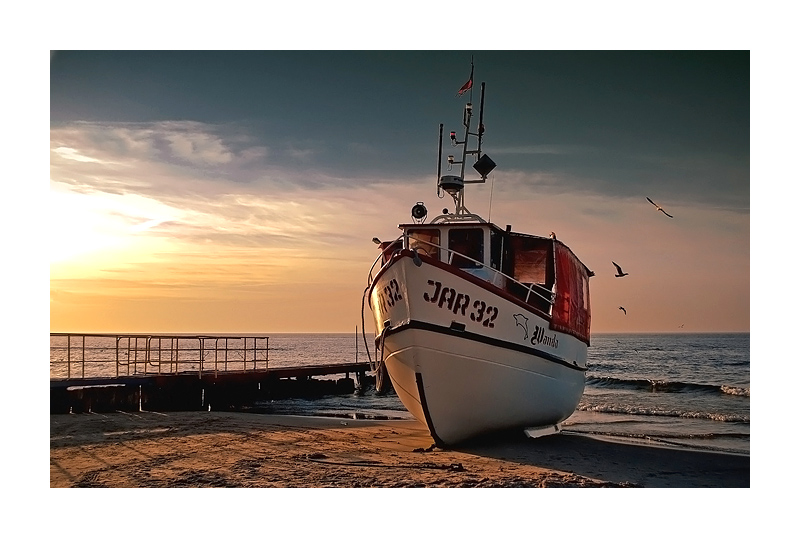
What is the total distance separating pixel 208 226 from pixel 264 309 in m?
1.75

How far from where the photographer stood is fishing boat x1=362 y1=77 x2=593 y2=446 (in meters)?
9.38

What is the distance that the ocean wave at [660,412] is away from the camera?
703 inches

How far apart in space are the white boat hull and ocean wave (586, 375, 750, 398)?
16.5 m

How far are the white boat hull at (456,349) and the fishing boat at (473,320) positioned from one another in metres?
0.01

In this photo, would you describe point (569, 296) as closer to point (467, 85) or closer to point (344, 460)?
point (467, 85)

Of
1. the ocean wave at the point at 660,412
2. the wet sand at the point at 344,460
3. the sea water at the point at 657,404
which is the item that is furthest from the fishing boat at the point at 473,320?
the ocean wave at the point at 660,412

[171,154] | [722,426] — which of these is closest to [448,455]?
[171,154]

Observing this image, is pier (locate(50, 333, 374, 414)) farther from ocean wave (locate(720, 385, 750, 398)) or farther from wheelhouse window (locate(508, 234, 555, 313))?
ocean wave (locate(720, 385, 750, 398))

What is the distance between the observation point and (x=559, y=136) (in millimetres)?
10398

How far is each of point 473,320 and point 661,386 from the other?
20.3m

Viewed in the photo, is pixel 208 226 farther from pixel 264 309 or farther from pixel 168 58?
pixel 168 58

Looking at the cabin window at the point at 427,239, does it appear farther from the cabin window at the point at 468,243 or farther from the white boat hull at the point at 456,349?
the white boat hull at the point at 456,349

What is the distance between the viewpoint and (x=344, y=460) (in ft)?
30.6

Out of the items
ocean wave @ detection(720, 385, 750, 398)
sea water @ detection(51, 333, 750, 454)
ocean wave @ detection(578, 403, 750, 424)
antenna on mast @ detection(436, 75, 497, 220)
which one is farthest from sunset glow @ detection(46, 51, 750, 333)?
ocean wave @ detection(720, 385, 750, 398)
